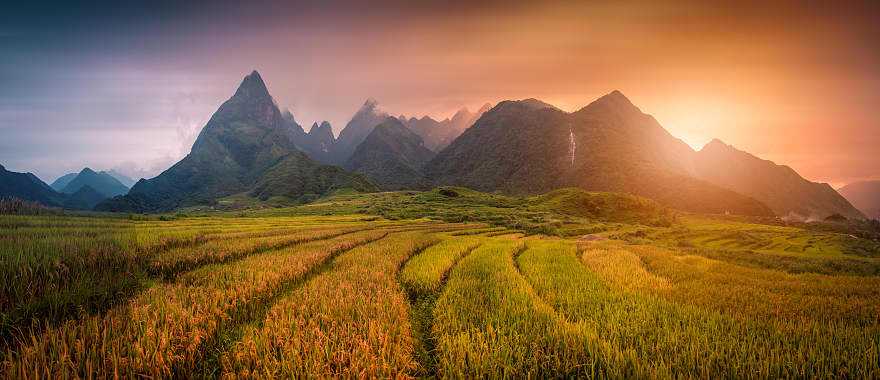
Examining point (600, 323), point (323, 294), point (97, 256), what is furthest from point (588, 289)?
point (97, 256)

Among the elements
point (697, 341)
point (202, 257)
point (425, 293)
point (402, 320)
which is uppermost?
point (202, 257)

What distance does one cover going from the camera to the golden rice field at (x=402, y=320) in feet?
15.1

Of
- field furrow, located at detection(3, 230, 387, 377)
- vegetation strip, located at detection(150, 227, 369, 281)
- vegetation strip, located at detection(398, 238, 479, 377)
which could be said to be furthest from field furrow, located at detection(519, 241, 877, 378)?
vegetation strip, located at detection(150, 227, 369, 281)

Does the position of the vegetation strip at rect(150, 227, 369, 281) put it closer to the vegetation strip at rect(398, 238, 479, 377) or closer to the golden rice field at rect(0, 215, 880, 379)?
the golden rice field at rect(0, 215, 880, 379)

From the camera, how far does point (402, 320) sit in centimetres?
673

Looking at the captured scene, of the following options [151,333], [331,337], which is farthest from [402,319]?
[151,333]

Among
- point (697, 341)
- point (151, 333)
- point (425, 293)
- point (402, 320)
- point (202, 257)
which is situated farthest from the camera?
point (202, 257)

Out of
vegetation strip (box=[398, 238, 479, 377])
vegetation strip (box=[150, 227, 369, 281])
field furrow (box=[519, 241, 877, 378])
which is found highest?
vegetation strip (box=[150, 227, 369, 281])

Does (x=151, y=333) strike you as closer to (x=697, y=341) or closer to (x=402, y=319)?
(x=402, y=319)

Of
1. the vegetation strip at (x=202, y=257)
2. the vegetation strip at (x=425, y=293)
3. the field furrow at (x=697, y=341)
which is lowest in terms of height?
the vegetation strip at (x=425, y=293)

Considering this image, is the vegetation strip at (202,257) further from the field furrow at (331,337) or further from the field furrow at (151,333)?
the field furrow at (331,337)

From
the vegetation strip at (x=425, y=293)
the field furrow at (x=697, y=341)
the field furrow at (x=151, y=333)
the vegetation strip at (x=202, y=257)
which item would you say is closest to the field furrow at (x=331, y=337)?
the vegetation strip at (x=425, y=293)

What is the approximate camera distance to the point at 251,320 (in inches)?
279

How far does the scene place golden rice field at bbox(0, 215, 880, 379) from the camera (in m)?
4.59
